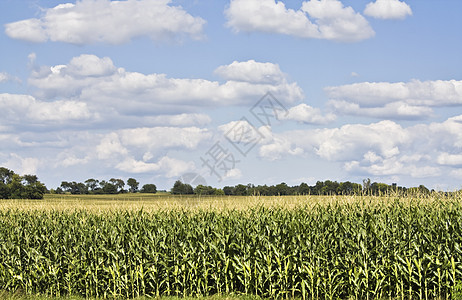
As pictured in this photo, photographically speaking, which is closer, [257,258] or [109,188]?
[257,258]

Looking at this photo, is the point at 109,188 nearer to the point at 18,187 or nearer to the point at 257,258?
the point at 18,187

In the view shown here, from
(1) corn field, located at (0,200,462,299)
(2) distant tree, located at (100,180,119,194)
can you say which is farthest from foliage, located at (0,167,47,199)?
(1) corn field, located at (0,200,462,299)

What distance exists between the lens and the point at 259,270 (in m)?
15.8

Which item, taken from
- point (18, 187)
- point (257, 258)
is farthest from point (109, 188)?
point (257, 258)

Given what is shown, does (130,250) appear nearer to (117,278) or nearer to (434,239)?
(117,278)

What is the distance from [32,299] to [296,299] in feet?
33.6

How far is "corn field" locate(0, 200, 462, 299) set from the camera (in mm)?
15164

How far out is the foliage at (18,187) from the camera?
73.4 metres

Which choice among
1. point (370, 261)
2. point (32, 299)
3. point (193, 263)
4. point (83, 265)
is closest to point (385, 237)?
point (370, 261)

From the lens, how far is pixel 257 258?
51.4 ft

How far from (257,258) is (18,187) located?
68.5 m

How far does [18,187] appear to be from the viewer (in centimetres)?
7419

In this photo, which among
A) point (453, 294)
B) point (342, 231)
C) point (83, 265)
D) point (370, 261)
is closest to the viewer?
point (453, 294)

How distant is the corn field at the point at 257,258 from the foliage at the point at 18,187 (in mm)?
59223
